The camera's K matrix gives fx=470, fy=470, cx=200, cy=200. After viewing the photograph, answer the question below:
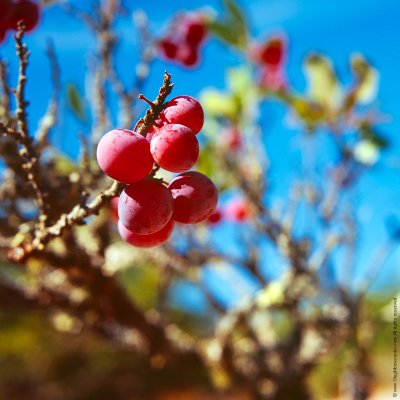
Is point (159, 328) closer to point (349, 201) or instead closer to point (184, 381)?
point (349, 201)

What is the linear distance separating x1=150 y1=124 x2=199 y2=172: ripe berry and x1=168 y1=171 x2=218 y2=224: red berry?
5 centimetres

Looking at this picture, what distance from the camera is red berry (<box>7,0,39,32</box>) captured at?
0.92m

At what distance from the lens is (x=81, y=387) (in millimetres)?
7652

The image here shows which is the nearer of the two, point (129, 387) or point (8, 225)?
point (8, 225)

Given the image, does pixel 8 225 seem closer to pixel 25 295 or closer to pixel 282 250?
pixel 25 295

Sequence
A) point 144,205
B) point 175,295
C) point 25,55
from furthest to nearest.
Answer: point 175,295, point 25,55, point 144,205

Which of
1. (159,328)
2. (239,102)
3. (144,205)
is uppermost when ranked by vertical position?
(239,102)

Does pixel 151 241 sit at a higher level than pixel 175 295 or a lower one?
lower

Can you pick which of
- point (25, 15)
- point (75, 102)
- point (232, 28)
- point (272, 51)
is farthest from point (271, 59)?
point (25, 15)

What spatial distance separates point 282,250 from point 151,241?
48.6 inches

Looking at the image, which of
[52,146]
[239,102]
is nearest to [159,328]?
[52,146]

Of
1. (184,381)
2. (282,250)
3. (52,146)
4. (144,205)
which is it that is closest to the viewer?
(144,205)

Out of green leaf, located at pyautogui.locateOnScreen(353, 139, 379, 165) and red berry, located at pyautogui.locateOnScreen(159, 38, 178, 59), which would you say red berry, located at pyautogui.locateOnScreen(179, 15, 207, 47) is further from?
green leaf, located at pyautogui.locateOnScreen(353, 139, 379, 165)

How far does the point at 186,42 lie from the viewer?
1704 millimetres
